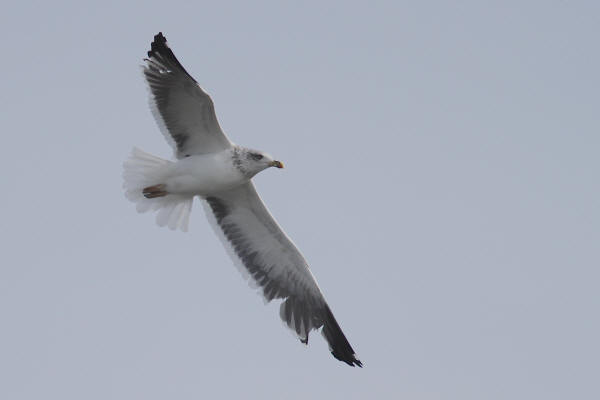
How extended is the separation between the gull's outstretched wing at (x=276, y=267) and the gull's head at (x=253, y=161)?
0.89 meters

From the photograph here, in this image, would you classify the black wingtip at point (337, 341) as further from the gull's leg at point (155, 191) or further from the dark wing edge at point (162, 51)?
the dark wing edge at point (162, 51)

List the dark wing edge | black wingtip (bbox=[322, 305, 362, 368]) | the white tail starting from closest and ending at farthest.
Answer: the dark wing edge, the white tail, black wingtip (bbox=[322, 305, 362, 368])

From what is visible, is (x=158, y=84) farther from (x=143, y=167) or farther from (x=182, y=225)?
(x=182, y=225)

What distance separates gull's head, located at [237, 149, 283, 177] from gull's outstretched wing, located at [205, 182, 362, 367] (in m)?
0.89

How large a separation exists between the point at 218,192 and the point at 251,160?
72 centimetres

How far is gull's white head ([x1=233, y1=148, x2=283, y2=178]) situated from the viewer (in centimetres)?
1059

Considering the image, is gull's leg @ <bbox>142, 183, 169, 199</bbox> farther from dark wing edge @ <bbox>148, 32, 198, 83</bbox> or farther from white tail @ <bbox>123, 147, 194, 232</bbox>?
dark wing edge @ <bbox>148, 32, 198, 83</bbox>

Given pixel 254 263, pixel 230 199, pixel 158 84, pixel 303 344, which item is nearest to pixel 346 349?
pixel 303 344

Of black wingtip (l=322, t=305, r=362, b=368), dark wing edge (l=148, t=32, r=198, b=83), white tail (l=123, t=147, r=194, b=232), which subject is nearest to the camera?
dark wing edge (l=148, t=32, r=198, b=83)

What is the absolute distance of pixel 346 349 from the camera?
11492 mm

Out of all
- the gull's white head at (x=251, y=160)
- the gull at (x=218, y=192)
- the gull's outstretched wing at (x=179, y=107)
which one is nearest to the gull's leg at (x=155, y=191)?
the gull at (x=218, y=192)

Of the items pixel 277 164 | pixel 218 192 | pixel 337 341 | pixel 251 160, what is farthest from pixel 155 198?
pixel 337 341

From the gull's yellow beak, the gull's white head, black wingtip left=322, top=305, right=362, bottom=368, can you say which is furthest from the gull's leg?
black wingtip left=322, top=305, right=362, bottom=368

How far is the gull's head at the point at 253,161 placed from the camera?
34.8 feet
